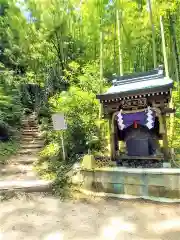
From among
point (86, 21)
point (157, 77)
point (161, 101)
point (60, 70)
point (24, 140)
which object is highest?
point (86, 21)

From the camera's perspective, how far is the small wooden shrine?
4.89 m

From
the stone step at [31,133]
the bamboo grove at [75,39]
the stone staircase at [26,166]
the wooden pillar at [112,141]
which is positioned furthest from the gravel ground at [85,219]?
the stone step at [31,133]

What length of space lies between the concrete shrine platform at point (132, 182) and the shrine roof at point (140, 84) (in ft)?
4.99

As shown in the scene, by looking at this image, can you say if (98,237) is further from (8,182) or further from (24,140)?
(24,140)

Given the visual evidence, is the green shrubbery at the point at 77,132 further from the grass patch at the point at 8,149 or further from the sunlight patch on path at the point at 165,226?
the sunlight patch on path at the point at 165,226

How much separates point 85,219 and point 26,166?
3508mm

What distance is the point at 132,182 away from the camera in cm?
483

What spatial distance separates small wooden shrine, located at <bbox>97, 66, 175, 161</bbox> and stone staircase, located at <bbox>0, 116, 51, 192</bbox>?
1.90 meters

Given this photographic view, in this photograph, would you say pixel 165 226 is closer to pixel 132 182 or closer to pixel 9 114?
pixel 132 182

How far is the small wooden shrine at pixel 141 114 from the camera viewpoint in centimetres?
489

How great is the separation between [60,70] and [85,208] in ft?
25.4

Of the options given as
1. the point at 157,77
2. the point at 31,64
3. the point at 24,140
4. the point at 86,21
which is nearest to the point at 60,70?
the point at 31,64

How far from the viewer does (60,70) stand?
36.1ft

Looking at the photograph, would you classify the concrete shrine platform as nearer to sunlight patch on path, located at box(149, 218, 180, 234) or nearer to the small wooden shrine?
the small wooden shrine
